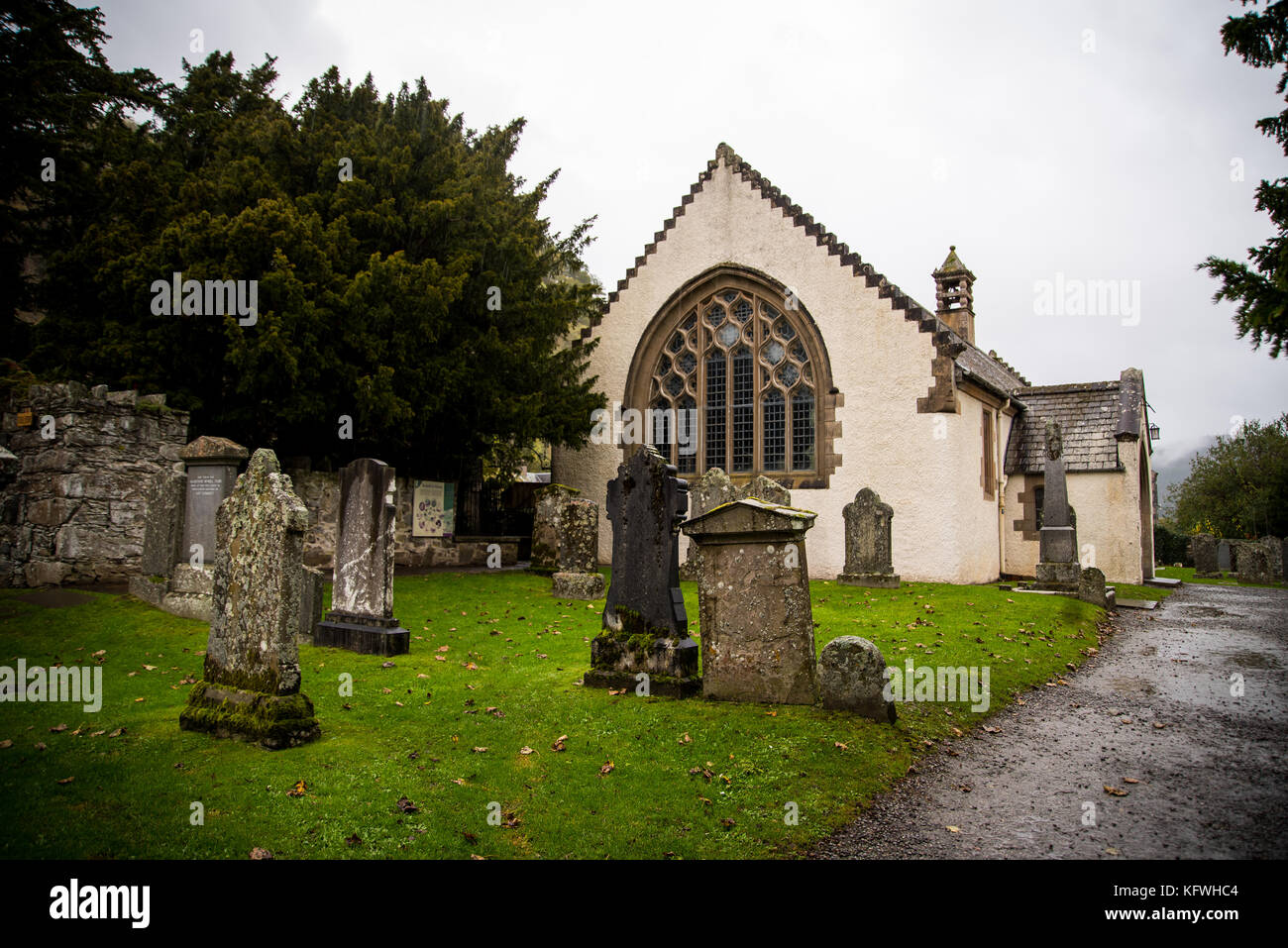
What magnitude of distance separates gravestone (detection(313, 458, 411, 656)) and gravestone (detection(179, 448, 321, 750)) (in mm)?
3050

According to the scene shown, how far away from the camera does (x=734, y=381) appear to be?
21.5 m

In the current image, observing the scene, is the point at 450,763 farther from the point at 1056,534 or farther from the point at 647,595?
the point at 1056,534

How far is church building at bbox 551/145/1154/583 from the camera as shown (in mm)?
18578

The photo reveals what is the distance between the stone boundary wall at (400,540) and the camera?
16719 mm

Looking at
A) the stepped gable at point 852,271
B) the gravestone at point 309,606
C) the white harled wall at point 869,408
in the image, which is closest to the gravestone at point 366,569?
the gravestone at point 309,606

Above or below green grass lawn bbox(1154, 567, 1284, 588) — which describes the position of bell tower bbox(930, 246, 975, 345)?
Result: above

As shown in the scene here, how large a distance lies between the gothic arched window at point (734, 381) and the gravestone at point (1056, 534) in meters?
5.07

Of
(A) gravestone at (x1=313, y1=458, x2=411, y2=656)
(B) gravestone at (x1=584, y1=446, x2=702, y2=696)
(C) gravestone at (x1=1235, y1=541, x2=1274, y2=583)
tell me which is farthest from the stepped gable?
(A) gravestone at (x1=313, y1=458, x2=411, y2=656)

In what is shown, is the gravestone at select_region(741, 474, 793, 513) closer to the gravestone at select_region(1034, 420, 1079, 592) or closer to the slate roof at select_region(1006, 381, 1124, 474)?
the gravestone at select_region(1034, 420, 1079, 592)

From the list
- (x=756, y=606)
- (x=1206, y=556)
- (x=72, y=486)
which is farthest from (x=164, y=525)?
(x=1206, y=556)

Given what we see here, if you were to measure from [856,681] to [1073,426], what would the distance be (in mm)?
19710

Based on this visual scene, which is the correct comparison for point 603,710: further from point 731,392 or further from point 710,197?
point 710,197

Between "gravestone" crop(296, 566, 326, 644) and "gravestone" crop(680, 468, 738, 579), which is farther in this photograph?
"gravestone" crop(680, 468, 738, 579)
